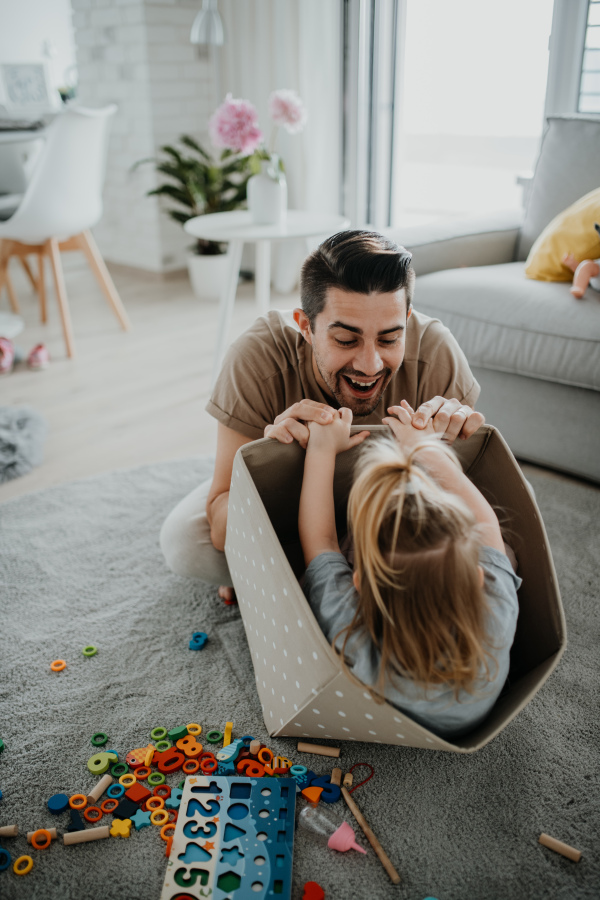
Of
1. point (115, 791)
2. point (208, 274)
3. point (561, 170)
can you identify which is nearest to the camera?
point (115, 791)

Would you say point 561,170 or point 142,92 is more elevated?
point 142,92

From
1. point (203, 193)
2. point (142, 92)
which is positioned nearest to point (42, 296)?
point (203, 193)

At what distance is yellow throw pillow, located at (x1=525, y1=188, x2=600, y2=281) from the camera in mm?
1900

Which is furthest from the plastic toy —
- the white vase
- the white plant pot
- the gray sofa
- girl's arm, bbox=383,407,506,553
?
the white plant pot

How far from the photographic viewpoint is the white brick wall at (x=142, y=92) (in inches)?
137

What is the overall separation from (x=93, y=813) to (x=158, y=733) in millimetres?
156

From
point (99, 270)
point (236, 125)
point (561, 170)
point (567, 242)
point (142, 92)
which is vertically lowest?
point (99, 270)

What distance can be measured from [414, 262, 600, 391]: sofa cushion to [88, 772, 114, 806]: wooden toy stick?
134cm

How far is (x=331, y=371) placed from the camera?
1.15 meters

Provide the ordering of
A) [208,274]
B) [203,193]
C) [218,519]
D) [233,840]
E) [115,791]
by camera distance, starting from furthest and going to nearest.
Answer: [208,274] < [203,193] < [218,519] < [115,791] < [233,840]

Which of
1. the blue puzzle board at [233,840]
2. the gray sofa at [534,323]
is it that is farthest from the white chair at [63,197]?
the blue puzzle board at [233,840]

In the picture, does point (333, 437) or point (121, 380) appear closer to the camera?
point (333, 437)

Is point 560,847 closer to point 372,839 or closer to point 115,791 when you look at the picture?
point 372,839

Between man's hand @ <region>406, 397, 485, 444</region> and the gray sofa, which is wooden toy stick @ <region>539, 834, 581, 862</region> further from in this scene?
the gray sofa
